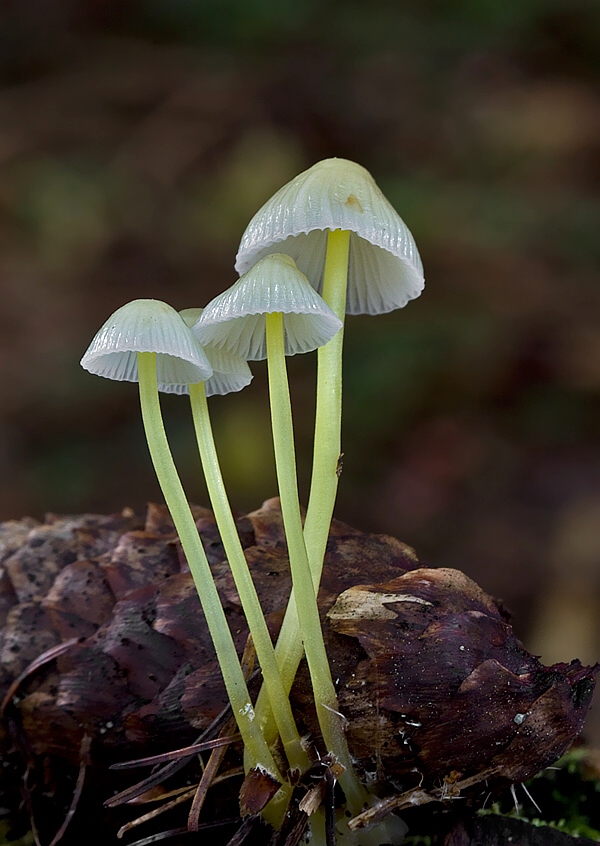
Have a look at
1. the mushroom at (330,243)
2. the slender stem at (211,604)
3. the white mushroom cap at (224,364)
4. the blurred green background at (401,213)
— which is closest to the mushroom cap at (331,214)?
the mushroom at (330,243)

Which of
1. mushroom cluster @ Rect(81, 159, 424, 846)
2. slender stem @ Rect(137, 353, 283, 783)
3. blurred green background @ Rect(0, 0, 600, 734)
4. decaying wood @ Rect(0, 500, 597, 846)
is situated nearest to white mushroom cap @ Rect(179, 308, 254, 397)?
mushroom cluster @ Rect(81, 159, 424, 846)

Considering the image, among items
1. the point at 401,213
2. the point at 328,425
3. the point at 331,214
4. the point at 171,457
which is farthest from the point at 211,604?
the point at 401,213

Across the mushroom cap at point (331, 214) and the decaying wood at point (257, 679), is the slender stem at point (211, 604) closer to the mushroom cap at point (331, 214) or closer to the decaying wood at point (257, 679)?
the decaying wood at point (257, 679)

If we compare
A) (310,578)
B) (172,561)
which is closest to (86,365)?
(172,561)

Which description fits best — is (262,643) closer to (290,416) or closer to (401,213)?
(290,416)

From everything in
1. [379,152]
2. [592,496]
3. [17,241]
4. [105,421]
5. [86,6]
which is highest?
[86,6]

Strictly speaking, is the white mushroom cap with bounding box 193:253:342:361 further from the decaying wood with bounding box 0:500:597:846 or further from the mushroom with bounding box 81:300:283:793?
the decaying wood with bounding box 0:500:597:846

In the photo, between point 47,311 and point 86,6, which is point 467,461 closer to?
point 47,311
